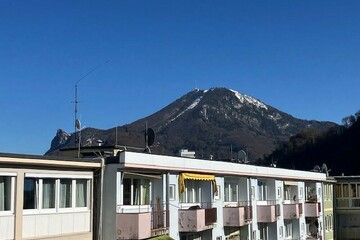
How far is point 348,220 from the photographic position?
5894 centimetres

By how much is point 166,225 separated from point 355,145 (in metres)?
97.3

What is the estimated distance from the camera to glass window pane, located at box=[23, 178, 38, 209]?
19797mm

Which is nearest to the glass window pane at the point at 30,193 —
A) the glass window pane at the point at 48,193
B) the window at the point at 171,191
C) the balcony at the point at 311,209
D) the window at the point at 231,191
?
the glass window pane at the point at 48,193

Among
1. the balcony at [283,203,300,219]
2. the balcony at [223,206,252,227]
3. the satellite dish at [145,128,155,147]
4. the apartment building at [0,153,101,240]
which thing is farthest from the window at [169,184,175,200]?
the balcony at [283,203,300,219]

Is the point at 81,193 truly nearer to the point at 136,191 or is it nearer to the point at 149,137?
the point at 136,191

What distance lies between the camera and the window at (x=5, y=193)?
18.9 m

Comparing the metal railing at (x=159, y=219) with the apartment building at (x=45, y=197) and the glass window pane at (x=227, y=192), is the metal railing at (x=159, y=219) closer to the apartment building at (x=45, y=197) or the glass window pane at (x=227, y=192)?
the apartment building at (x=45, y=197)

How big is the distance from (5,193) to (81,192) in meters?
4.03

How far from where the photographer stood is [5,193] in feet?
62.6

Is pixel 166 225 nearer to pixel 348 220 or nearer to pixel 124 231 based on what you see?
pixel 124 231

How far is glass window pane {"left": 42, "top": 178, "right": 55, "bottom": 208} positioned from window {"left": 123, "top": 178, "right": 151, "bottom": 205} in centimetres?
408

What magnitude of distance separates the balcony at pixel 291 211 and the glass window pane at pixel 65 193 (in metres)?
24.4

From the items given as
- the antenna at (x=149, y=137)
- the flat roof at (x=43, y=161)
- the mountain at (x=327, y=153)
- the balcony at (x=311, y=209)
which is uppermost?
the mountain at (x=327, y=153)

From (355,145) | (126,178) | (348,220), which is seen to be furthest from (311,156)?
(126,178)
